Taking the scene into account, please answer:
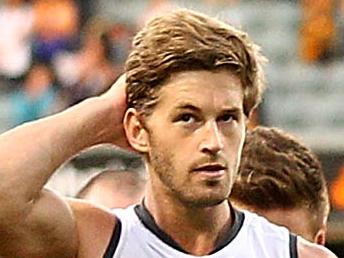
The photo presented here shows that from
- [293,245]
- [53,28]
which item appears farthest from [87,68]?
[293,245]

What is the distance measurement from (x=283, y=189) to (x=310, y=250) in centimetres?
43

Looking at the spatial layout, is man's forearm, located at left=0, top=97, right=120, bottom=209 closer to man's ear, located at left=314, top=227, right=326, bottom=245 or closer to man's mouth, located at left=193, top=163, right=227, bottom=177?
man's mouth, located at left=193, top=163, right=227, bottom=177

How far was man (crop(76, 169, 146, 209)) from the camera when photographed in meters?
5.69

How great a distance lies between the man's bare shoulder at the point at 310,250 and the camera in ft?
13.8

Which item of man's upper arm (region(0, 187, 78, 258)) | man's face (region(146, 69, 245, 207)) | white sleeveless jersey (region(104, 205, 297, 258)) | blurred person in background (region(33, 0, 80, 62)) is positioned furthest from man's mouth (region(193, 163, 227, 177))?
blurred person in background (region(33, 0, 80, 62))

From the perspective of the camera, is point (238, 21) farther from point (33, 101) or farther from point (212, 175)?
point (212, 175)

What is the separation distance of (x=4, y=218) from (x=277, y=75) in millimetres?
7308

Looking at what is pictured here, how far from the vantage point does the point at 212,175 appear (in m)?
3.88

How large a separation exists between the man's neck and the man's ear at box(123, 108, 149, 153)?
0.14 metres

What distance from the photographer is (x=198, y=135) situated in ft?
12.8

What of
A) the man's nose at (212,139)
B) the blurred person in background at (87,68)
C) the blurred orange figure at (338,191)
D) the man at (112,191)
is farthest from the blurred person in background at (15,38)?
the man's nose at (212,139)

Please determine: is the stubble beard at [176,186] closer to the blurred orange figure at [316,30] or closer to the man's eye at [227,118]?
the man's eye at [227,118]

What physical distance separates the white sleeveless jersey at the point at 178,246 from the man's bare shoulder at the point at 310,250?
0.06 ft

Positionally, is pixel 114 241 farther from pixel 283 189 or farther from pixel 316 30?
pixel 316 30
